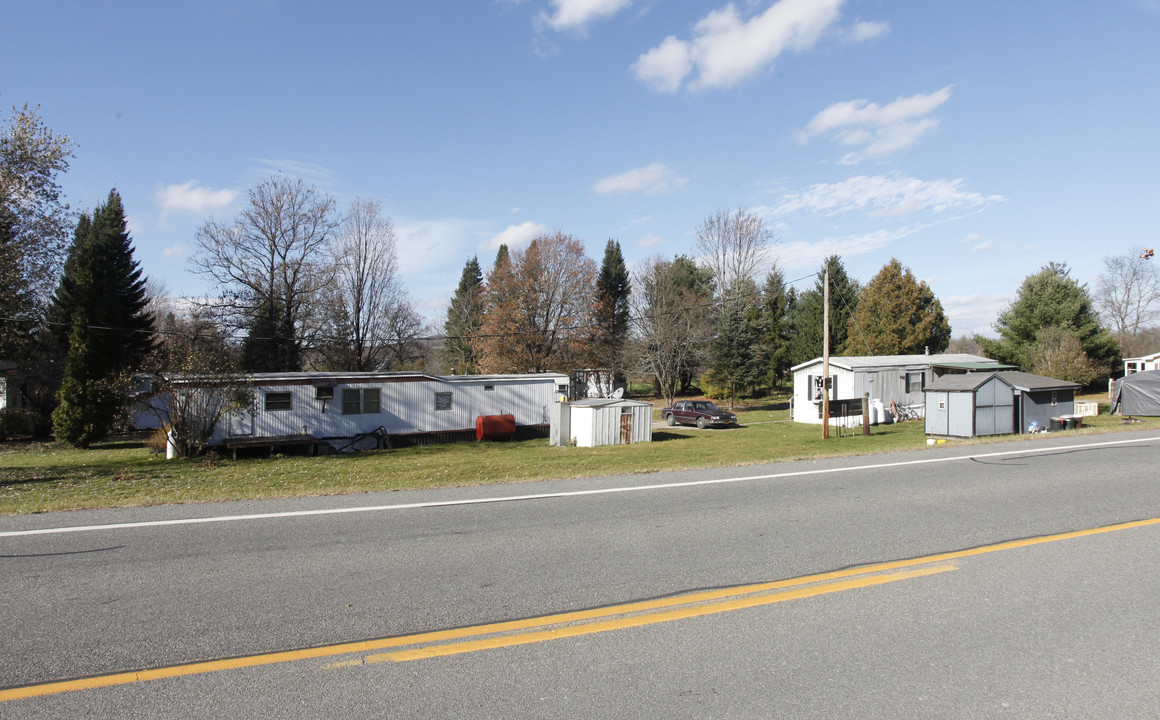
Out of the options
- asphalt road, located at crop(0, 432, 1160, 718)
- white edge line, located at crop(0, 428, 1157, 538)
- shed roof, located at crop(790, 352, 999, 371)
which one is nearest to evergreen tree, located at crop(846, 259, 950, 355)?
shed roof, located at crop(790, 352, 999, 371)

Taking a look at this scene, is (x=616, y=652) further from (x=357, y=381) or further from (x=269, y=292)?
(x=269, y=292)

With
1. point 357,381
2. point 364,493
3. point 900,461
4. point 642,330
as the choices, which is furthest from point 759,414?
point 364,493

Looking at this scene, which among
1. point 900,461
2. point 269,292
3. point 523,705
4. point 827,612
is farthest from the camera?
point 269,292

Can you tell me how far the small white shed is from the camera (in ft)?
74.2

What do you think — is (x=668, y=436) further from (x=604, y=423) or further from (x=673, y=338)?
(x=673, y=338)

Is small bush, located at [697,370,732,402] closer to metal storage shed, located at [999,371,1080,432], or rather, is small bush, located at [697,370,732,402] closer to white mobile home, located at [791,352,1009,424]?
white mobile home, located at [791,352,1009,424]

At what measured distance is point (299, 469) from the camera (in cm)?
1561

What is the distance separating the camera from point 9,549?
6.41m

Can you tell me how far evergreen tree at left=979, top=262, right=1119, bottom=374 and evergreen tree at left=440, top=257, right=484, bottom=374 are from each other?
4014 centimetres

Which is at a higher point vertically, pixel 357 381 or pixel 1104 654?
pixel 357 381

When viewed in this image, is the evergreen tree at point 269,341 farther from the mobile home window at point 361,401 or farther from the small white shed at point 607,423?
the small white shed at point 607,423

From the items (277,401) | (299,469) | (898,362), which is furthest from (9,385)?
(898,362)

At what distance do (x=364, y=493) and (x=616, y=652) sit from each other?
6.50 m

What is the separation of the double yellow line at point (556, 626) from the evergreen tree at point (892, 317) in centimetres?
4889
